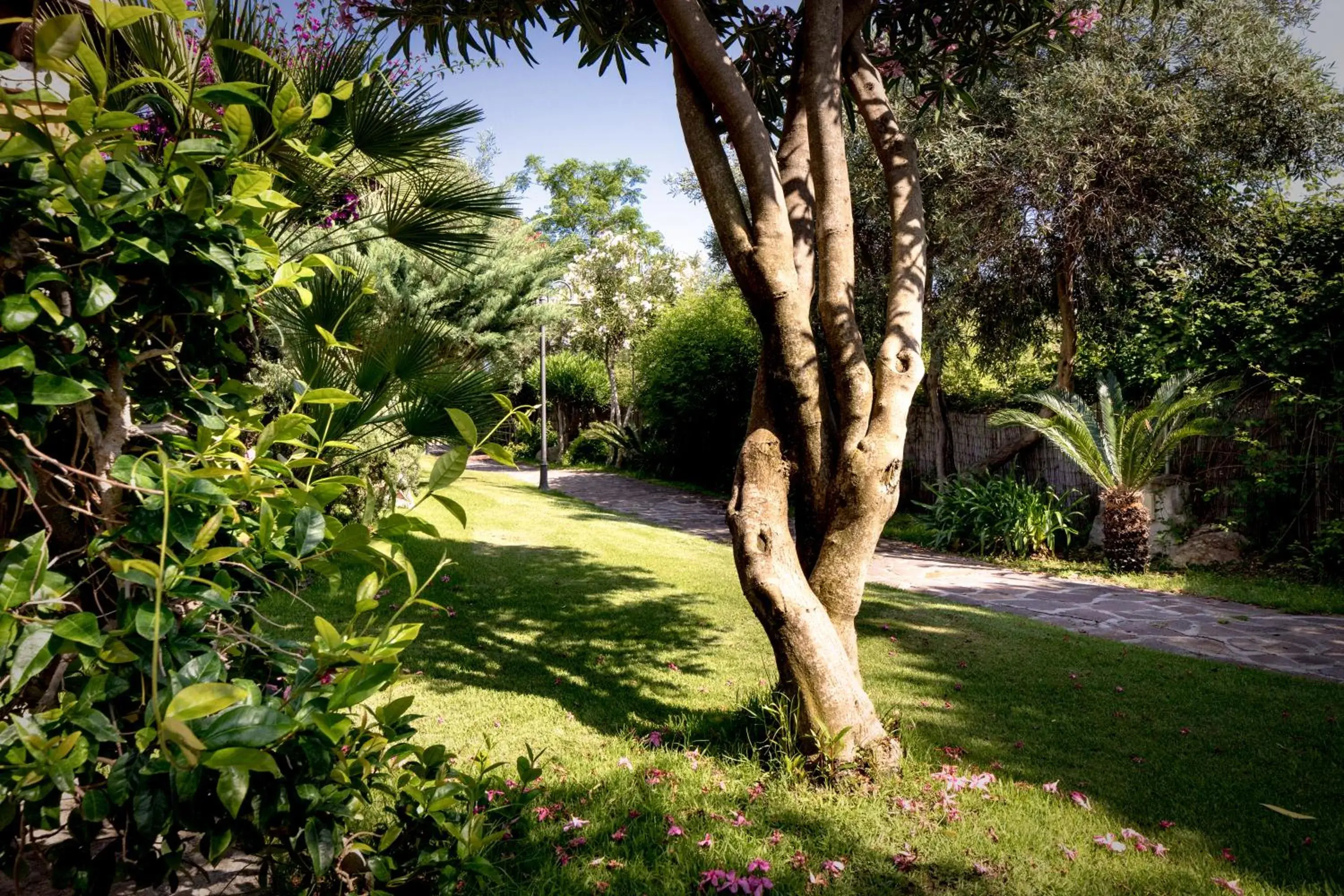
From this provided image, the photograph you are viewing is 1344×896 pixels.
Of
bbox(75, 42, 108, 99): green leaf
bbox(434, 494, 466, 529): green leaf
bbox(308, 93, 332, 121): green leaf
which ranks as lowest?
bbox(434, 494, 466, 529): green leaf

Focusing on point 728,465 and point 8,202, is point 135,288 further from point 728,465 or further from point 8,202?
point 728,465

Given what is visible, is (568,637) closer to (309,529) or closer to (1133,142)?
(309,529)

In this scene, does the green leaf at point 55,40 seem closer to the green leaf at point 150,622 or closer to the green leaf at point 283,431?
the green leaf at point 283,431

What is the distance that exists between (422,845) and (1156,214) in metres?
11.5

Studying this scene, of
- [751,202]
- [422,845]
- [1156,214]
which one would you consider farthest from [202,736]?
[1156,214]

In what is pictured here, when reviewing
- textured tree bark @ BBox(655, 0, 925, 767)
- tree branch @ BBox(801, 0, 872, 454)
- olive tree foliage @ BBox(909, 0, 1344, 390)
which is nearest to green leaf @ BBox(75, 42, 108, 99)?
textured tree bark @ BBox(655, 0, 925, 767)

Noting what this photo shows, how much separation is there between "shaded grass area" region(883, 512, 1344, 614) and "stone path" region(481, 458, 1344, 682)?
24 centimetres

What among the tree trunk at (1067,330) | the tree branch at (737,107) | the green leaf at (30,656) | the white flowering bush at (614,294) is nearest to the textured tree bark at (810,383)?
the tree branch at (737,107)

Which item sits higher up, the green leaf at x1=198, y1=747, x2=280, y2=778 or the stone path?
the green leaf at x1=198, y1=747, x2=280, y2=778

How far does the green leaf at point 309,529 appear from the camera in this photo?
136cm

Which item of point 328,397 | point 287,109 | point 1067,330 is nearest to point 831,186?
point 287,109

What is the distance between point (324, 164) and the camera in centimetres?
157

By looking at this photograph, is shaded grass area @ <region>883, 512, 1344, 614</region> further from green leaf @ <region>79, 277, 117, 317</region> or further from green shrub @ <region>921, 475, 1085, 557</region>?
green leaf @ <region>79, 277, 117, 317</region>

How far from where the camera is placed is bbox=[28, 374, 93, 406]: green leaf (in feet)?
3.92
